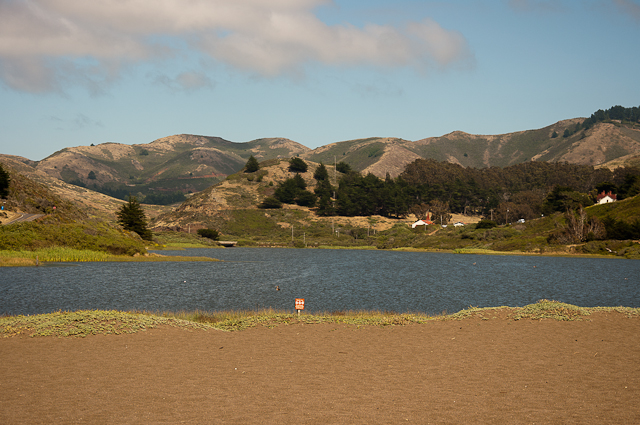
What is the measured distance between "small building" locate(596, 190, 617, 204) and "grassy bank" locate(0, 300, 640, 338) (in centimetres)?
12336

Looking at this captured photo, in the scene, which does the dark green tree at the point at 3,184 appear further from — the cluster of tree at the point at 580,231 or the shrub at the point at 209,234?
the cluster of tree at the point at 580,231

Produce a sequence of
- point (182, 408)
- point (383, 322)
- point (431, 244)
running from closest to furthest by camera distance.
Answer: point (182, 408) < point (383, 322) < point (431, 244)

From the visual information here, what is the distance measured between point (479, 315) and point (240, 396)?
54.4ft

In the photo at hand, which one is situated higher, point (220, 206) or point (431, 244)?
point (220, 206)

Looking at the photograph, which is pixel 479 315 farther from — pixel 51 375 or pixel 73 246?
pixel 73 246

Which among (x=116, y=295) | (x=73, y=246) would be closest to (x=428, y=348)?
(x=116, y=295)

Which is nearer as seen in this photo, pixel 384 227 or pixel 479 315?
pixel 479 315

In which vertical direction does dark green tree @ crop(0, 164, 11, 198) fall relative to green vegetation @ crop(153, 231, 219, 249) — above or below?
above

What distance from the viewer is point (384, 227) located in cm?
17800

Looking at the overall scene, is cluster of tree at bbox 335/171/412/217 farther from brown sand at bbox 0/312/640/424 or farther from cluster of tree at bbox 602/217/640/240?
brown sand at bbox 0/312/640/424

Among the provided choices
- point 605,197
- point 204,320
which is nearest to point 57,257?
point 204,320

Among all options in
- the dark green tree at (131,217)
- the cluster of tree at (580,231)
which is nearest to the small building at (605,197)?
the cluster of tree at (580,231)

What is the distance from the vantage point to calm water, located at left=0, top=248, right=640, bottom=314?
117 ft

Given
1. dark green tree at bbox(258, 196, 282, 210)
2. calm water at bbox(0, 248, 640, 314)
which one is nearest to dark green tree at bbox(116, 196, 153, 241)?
calm water at bbox(0, 248, 640, 314)
